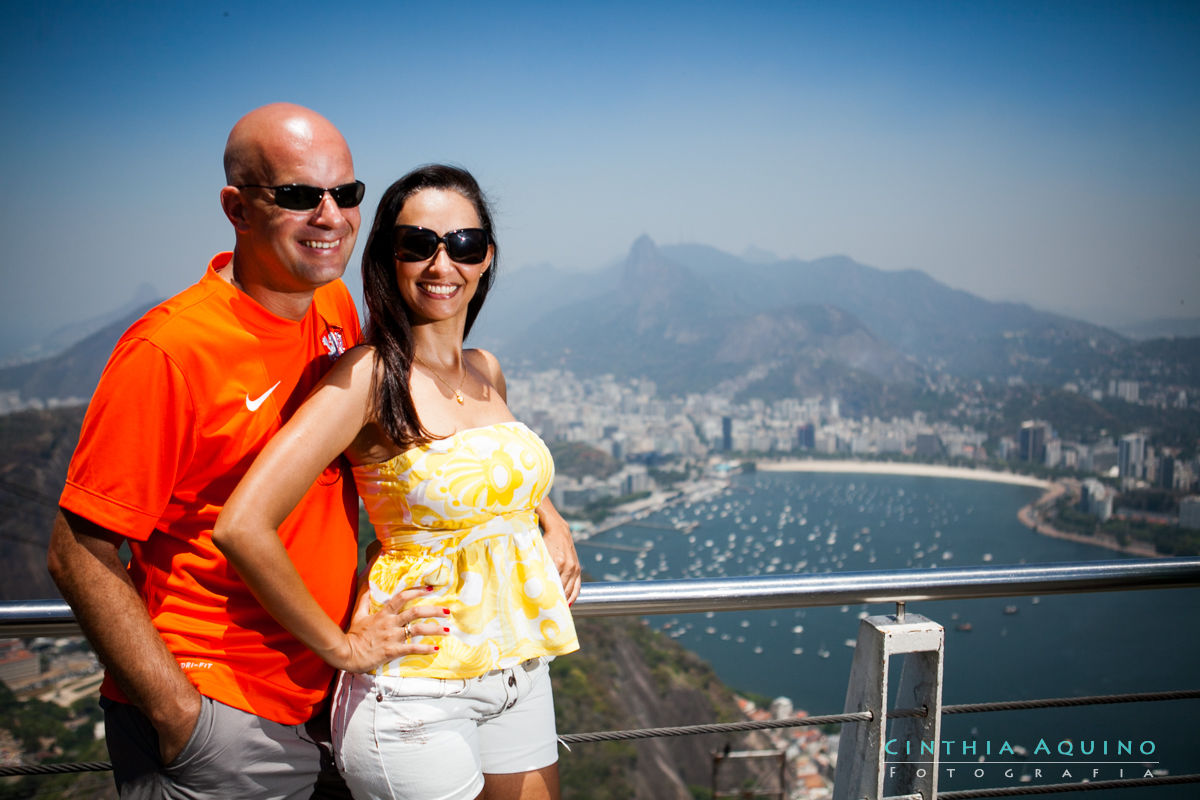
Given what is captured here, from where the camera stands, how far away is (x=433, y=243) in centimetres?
133

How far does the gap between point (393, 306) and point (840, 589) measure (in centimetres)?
107

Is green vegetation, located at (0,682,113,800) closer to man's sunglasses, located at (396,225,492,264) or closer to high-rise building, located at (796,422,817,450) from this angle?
man's sunglasses, located at (396,225,492,264)

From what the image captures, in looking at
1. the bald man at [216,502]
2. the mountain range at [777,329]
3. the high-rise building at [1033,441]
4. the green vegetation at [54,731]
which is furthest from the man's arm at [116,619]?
the mountain range at [777,329]

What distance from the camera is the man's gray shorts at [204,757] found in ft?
3.67

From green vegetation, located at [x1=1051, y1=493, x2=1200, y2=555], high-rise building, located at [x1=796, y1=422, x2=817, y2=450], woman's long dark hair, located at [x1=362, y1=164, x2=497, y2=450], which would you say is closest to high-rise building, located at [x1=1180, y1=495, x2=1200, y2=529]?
green vegetation, located at [x1=1051, y1=493, x2=1200, y2=555]

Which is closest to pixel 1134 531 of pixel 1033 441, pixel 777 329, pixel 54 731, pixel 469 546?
pixel 1033 441

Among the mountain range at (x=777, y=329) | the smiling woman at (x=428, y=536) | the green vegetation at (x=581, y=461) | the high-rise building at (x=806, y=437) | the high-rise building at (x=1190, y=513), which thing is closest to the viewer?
the smiling woman at (x=428, y=536)

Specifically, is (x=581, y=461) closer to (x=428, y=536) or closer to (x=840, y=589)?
(x=840, y=589)

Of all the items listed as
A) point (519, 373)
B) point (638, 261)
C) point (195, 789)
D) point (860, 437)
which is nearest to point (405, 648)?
point (195, 789)

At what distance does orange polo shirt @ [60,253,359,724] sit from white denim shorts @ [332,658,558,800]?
121 millimetres

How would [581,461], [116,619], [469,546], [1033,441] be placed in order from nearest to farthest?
[116,619] < [469,546] < [581,461] < [1033,441]

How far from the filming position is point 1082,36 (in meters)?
56.0

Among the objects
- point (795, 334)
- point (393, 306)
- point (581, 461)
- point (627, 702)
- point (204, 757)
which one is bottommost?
point (581, 461)

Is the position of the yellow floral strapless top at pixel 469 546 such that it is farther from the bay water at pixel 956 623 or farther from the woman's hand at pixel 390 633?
the bay water at pixel 956 623
